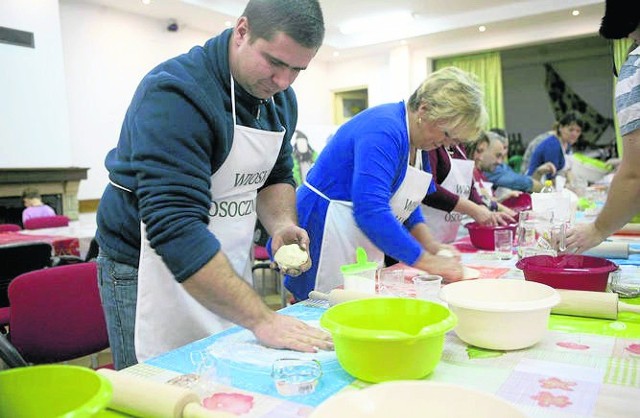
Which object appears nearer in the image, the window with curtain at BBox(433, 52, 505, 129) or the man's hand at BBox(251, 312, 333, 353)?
the man's hand at BBox(251, 312, 333, 353)

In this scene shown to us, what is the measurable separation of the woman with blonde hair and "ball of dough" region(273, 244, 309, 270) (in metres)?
0.37

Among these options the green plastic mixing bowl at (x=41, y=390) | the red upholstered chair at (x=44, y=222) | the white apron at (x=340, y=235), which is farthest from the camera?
the red upholstered chair at (x=44, y=222)

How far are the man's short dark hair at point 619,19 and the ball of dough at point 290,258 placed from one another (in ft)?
3.43

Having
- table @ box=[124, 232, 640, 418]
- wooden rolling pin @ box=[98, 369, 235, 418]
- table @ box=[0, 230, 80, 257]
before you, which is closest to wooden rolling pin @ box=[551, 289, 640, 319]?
table @ box=[124, 232, 640, 418]

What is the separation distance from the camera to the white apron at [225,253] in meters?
1.24

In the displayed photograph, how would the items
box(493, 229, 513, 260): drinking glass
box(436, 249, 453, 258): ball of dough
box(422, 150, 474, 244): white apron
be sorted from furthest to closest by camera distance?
1. box(422, 150, 474, 244): white apron
2. box(493, 229, 513, 260): drinking glass
3. box(436, 249, 453, 258): ball of dough

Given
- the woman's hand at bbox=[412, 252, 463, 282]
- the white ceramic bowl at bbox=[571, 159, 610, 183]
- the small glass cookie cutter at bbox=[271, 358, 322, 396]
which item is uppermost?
the white ceramic bowl at bbox=[571, 159, 610, 183]

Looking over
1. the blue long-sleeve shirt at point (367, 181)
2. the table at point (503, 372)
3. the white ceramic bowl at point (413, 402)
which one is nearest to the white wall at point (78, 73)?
the blue long-sleeve shirt at point (367, 181)

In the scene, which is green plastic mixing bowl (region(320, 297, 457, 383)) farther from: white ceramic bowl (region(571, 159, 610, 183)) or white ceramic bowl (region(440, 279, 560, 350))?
white ceramic bowl (region(571, 159, 610, 183))

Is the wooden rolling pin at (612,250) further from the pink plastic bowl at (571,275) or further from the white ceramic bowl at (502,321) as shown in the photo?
the white ceramic bowl at (502,321)

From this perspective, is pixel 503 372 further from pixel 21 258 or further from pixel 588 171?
pixel 588 171

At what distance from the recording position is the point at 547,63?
10.5 metres

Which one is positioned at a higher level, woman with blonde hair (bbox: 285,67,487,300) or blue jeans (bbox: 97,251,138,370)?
woman with blonde hair (bbox: 285,67,487,300)

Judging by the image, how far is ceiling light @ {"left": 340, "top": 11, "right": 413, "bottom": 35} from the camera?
8.19 metres
